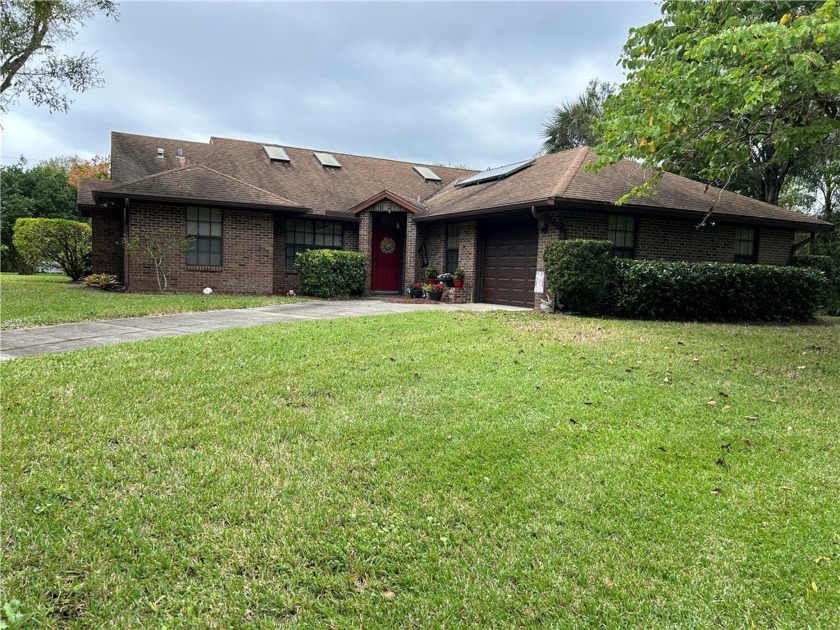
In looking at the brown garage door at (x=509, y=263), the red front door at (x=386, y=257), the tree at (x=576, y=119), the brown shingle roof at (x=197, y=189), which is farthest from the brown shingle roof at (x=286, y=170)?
the tree at (x=576, y=119)

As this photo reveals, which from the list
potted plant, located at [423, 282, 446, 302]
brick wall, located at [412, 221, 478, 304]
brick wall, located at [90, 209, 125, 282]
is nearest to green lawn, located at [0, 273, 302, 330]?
brick wall, located at [90, 209, 125, 282]

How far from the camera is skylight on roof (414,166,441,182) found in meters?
21.5

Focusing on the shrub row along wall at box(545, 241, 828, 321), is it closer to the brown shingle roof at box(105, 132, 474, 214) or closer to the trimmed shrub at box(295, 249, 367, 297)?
the trimmed shrub at box(295, 249, 367, 297)

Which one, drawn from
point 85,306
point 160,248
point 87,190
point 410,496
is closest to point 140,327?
point 85,306

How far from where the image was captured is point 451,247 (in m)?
16.4

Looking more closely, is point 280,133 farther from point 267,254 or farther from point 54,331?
point 54,331

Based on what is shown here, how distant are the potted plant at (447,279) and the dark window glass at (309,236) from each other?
390cm

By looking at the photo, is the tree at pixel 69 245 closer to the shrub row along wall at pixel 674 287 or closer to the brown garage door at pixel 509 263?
the brown garage door at pixel 509 263

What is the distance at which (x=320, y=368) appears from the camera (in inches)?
223

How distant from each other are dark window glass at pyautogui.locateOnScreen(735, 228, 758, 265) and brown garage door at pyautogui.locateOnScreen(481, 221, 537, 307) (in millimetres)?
6352

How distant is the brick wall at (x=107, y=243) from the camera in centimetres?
1667

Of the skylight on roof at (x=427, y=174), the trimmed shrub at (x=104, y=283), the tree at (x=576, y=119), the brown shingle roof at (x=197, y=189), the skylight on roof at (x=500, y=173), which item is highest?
the tree at (x=576, y=119)

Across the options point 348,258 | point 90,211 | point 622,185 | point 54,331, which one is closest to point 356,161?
point 348,258

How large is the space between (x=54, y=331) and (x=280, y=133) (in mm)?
24397
